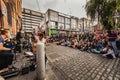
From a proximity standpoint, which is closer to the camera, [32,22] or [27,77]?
[27,77]

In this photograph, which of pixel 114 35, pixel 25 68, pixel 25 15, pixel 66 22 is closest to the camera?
pixel 25 68

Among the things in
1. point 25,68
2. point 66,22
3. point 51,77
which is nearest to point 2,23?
point 25,68

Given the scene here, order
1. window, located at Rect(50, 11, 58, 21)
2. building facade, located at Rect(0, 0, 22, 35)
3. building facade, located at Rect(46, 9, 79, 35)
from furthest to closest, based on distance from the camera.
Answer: window, located at Rect(50, 11, 58, 21)
building facade, located at Rect(46, 9, 79, 35)
building facade, located at Rect(0, 0, 22, 35)

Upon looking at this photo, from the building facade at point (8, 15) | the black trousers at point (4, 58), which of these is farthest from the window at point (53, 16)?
the black trousers at point (4, 58)

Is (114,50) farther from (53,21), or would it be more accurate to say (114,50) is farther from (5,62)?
(53,21)

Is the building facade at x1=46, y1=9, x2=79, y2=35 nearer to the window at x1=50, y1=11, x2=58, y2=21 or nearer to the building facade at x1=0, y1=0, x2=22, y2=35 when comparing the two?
the window at x1=50, y1=11, x2=58, y2=21

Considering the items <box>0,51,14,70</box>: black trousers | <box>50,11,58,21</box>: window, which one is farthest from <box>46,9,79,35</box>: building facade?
<box>0,51,14,70</box>: black trousers

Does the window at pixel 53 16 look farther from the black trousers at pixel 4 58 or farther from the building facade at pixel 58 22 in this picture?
the black trousers at pixel 4 58

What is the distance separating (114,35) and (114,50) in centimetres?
103


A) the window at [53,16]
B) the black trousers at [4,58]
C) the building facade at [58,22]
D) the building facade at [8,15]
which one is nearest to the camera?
the black trousers at [4,58]

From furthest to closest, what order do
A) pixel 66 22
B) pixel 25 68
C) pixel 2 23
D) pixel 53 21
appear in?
pixel 66 22
pixel 53 21
pixel 2 23
pixel 25 68

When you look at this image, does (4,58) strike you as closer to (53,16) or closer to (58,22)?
(53,16)

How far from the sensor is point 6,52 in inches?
157

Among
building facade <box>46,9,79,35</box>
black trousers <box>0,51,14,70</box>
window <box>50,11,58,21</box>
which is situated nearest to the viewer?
black trousers <box>0,51,14,70</box>
